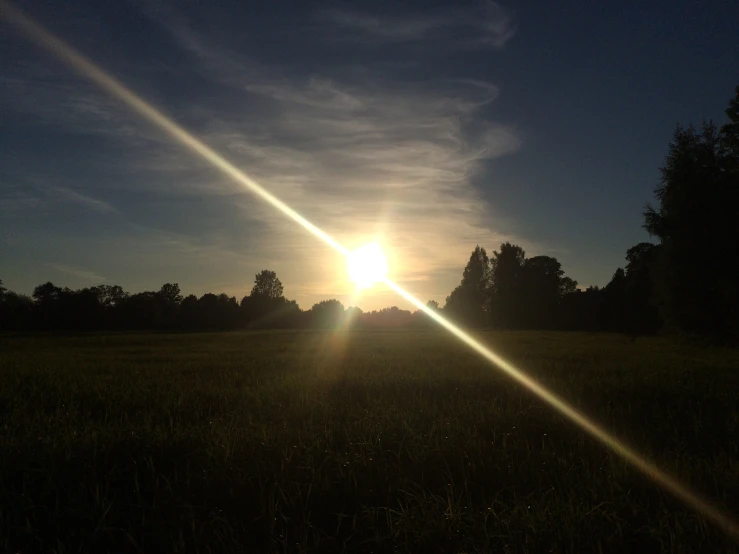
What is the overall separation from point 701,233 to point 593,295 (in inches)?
2311

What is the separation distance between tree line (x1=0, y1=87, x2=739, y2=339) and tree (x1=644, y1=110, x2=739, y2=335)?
0.13 ft

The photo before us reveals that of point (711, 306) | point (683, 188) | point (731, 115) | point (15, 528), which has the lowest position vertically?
point (15, 528)

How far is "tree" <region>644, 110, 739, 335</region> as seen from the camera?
19.2 meters

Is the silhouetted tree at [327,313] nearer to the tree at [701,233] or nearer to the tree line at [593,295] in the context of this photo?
the tree line at [593,295]

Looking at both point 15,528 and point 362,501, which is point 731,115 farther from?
point 15,528

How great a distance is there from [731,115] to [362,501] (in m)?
25.0

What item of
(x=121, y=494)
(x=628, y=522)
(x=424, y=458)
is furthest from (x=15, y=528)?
(x=628, y=522)

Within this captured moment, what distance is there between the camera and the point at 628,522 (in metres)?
2.89

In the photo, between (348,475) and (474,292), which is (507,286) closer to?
(474,292)

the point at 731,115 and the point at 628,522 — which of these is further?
the point at 731,115

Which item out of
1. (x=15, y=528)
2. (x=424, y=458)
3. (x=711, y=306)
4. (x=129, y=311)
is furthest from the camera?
(x=129, y=311)

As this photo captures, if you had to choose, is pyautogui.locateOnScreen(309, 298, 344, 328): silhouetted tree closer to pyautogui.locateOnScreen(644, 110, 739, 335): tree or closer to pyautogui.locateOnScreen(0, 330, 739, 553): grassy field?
pyautogui.locateOnScreen(644, 110, 739, 335): tree

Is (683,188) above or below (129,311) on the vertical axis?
above

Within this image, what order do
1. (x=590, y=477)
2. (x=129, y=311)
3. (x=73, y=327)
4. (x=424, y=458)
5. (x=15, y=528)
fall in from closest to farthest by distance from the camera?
1. (x=15, y=528)
2. (x=590, y=477)
3. (x=424, y=458)
4. (x=73, y=327)
5. (x=129, y=311)
